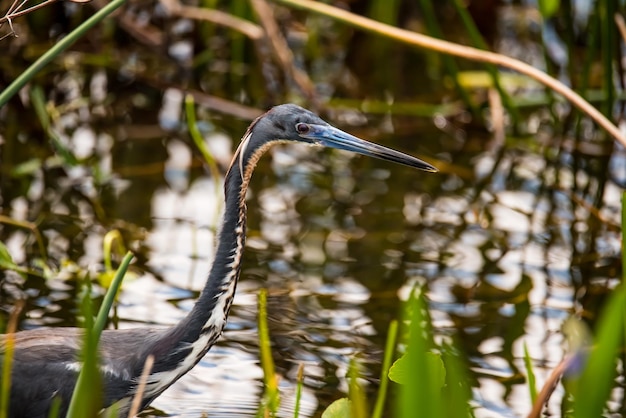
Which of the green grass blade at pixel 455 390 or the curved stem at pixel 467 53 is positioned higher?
the curved stem at pixel 467 53

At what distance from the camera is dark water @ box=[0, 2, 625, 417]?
4.58 metres

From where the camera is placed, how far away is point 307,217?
230 inches

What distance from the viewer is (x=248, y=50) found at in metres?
7.60

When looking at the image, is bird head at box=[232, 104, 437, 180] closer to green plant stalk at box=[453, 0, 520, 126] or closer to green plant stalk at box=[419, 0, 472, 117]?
green plant stalk at box=[453, 0, 520, 126]

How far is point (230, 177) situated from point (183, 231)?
7.33 feet

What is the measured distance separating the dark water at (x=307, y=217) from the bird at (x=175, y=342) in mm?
556

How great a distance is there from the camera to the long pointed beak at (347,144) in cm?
353

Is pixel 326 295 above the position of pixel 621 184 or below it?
below

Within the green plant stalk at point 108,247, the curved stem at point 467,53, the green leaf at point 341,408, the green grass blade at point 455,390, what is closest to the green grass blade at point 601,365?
the green grass blade at point 455,390

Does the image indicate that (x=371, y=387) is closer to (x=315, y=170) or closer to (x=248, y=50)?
(x=315, y=170)

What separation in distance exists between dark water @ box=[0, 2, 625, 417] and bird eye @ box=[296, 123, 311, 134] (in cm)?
109

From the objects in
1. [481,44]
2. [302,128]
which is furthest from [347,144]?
[481,44]

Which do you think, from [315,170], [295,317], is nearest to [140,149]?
[315,170]

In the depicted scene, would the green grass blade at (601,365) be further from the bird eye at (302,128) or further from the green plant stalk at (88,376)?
the bird eye at (302,128)
